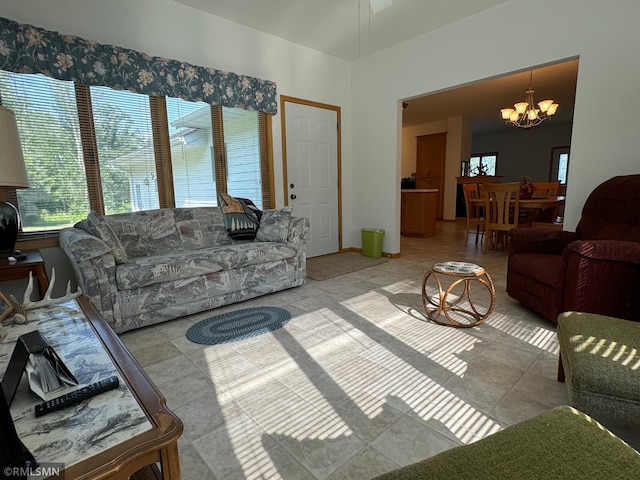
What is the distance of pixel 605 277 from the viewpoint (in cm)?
188

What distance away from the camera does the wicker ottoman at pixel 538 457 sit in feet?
2.15

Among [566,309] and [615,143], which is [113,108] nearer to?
[566,309]

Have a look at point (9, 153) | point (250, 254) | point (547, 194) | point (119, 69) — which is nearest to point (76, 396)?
point (9, 153)

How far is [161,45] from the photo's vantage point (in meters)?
3.14

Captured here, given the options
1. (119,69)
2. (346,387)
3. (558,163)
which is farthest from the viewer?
(558,163)

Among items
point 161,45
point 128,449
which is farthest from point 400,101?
point 128,449

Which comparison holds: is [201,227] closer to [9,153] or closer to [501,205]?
[9,153]

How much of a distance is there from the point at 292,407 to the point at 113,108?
302 cm

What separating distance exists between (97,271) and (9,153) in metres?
1.11

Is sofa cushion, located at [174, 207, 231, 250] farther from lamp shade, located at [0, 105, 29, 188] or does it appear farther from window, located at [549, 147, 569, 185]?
window, located at [549, 147, 569, 185]

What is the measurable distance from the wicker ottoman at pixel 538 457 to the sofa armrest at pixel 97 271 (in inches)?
88.4

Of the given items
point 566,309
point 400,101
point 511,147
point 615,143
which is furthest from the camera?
point 511,147

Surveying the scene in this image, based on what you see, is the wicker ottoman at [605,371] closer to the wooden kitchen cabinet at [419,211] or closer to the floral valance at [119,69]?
the floral valance at [119,69]

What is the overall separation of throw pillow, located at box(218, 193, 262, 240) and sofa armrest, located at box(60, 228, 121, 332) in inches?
47.4
